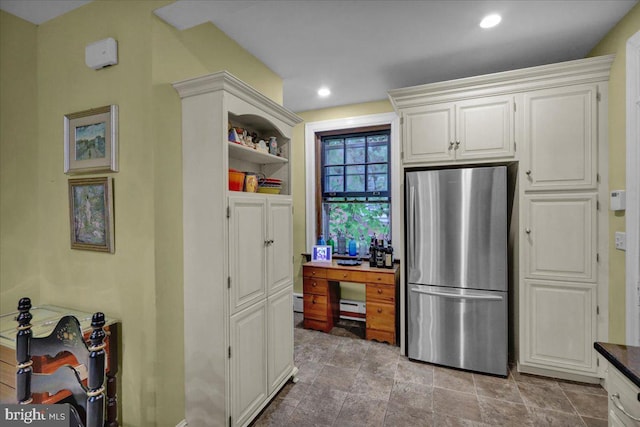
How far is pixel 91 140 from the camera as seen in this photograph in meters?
1.87

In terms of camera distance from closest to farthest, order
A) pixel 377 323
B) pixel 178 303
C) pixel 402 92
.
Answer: pixel 178 303 < pixel 402 92 < pixel 377 323

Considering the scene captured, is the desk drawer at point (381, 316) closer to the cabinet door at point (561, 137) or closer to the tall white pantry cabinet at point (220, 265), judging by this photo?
the tall white pantry cabinet at point (220, 265)

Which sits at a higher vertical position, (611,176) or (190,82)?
(190,82)

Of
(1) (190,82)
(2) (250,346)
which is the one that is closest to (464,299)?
(2) (250,346)

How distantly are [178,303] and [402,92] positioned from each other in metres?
2.52

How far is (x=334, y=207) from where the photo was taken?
402 centimetres

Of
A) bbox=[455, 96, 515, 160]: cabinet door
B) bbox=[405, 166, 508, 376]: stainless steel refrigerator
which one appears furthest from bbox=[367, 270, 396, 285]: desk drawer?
bbox=[455, 96, 515, 160]: cabinet door

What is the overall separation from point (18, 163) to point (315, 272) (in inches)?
106

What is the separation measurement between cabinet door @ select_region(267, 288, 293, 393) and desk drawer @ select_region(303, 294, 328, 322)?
3.36 ft

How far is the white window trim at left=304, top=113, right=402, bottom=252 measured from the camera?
3.57 metres

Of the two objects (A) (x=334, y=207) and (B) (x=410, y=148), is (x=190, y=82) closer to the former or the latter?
(B) (x=410, y=148)

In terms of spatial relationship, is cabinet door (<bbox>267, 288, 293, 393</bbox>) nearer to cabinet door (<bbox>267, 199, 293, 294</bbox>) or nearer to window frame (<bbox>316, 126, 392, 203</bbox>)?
cabinet door (<bbox>267, 199, 293, 294</bbox>)

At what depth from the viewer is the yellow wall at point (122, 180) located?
1.71 metres

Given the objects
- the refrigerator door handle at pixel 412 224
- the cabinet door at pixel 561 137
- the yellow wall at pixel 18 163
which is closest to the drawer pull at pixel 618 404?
the refrigerator door handle at pixel 412 224
